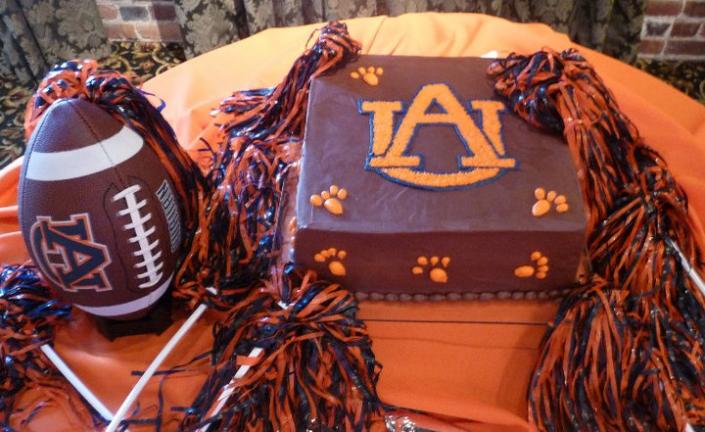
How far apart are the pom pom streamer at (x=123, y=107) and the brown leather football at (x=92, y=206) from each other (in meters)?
0.05

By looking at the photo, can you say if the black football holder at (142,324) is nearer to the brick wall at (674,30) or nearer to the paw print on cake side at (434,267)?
the paw print on cake side at (434,267)

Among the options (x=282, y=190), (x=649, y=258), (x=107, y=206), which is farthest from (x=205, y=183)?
(x=649, y=258)

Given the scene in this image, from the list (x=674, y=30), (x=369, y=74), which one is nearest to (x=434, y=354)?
(x=369, y=74)

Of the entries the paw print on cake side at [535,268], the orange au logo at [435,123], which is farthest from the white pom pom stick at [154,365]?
the paw print on cake side at [535,268]

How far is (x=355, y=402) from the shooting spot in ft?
2.62

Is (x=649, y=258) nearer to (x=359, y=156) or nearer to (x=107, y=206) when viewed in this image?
(x=359, y=156)

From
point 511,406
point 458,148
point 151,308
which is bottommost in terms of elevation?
point 511,406

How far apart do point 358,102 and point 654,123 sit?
23.7 inches

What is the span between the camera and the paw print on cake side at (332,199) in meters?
0.79

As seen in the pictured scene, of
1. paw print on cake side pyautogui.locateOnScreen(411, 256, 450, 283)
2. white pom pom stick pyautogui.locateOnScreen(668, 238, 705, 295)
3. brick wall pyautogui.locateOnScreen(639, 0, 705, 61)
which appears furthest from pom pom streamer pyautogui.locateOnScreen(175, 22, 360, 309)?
brick wall pyautogui.locateOnScreen(639, 0, 705, 61)

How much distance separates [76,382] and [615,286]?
783 millimetres

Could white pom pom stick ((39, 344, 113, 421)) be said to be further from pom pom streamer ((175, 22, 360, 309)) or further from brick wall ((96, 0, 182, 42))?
brick wall ((96, 0, 182, 42))

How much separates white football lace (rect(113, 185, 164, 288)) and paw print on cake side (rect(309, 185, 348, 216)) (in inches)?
8.7

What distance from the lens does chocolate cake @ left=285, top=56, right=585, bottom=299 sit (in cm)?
78
